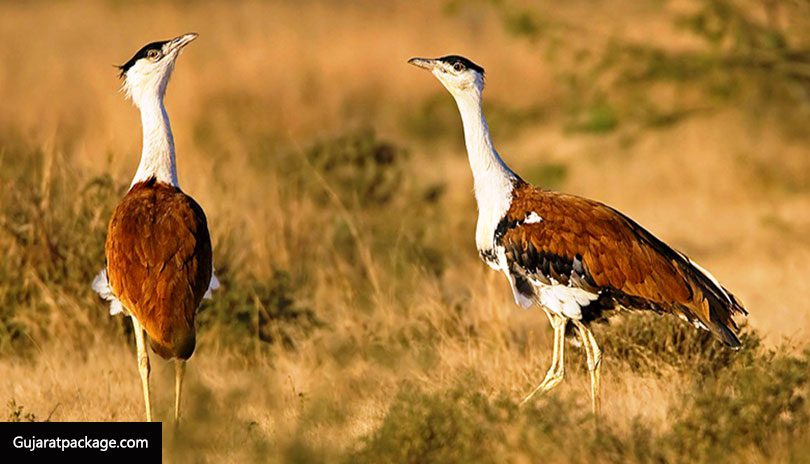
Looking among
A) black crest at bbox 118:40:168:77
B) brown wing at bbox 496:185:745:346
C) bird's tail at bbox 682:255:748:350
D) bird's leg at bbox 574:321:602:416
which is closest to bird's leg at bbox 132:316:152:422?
black crest at bbox 118:40:168:77

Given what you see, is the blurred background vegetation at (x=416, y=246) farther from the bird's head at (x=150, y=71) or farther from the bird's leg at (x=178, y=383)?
the bird's head at (x=150, y=71)

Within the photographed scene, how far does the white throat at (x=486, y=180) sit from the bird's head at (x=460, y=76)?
11 cm

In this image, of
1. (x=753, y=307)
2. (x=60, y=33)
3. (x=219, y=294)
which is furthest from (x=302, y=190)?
(x=60, y=33)

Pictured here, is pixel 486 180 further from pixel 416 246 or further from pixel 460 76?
pixel 416 246

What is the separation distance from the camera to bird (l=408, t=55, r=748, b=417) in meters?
6.54

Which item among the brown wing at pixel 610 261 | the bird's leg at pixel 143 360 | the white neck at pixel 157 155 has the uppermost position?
the white neck at pixel 157 155

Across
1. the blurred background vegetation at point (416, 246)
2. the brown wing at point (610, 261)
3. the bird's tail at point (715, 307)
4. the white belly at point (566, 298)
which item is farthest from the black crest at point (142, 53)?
the bird's tail at point (715, 307)

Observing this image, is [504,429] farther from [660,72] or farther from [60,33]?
[60,33]

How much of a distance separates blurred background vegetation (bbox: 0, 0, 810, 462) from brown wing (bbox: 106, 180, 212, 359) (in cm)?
40

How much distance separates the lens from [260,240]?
10.1 m

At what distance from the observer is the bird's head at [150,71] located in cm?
748

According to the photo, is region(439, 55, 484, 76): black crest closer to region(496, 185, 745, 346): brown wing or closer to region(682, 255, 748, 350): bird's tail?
region(496, 185, 745, 346): brown wing

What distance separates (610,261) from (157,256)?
6.92 ft

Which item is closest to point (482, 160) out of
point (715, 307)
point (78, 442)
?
point (715, 307)
